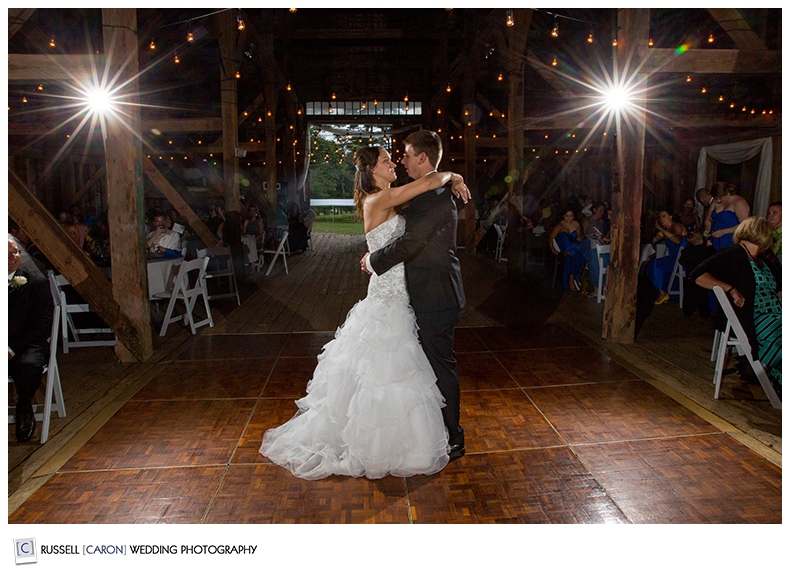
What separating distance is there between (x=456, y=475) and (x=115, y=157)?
137 inches

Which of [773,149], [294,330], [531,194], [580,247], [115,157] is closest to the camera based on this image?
[115,157]

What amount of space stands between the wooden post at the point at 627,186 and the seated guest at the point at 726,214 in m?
1.58

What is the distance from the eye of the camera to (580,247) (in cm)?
771

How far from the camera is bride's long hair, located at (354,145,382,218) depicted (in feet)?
9.20

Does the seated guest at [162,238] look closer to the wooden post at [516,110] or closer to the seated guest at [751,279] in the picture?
the wooden post at [516,110]

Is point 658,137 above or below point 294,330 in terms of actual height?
above

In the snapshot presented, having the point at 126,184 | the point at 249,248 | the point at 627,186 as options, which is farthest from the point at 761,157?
the point at 126,184

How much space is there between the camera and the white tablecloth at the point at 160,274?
19.7ft

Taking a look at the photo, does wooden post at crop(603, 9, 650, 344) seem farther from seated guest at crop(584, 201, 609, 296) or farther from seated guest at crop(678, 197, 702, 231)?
seated guest at crop(678, 197, 702, 231)

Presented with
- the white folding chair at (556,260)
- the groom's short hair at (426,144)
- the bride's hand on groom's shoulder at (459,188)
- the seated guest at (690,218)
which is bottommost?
the white folding chair at (556,260)

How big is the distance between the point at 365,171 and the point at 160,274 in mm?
3995

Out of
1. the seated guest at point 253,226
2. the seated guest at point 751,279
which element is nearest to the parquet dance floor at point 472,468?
the seated guest at point 751,279
